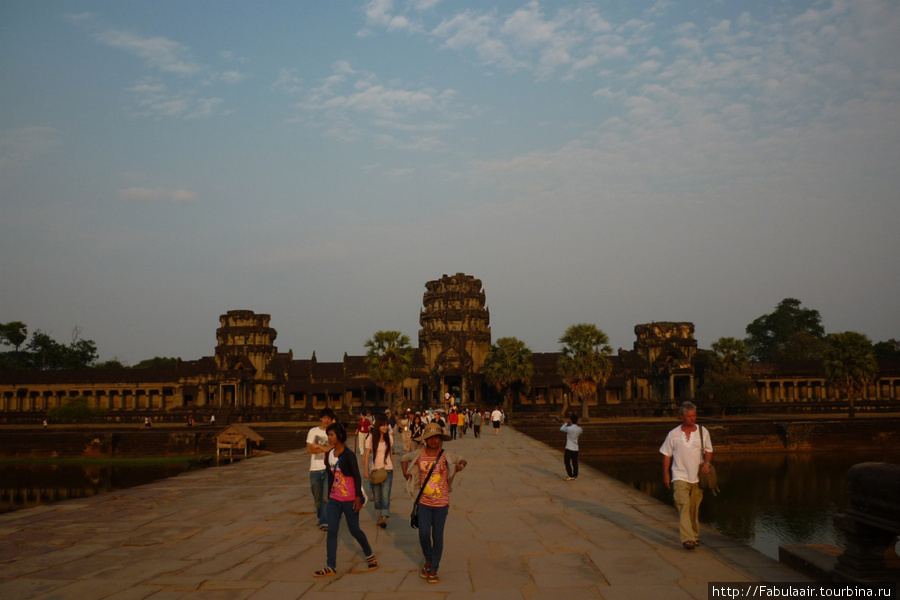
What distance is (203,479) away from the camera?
18.7 meters

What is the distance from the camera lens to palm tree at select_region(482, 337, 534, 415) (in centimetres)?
5309

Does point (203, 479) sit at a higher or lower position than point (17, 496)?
higher

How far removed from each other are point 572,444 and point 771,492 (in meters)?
15.8

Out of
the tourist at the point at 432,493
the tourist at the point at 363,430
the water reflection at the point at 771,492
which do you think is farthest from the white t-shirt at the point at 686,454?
the water reflection at the point at 771,492

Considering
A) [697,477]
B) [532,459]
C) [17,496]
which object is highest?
[697,477]

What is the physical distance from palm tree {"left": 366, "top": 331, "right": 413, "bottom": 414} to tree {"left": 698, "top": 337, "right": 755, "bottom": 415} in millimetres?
23750

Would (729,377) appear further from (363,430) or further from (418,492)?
(418,492)

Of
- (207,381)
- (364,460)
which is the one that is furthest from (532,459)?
(207,381)

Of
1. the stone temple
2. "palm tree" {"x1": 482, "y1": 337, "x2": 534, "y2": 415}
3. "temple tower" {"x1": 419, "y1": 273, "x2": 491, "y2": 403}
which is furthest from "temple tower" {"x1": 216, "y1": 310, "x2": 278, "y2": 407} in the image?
"palm tree" {"x1": 482, "y1": 337, "x2": 534, "y2": 415}

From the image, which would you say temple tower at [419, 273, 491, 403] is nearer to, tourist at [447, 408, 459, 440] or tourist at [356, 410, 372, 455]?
tourist at [447, 408, 459, 440]

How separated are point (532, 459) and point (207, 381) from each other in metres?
49.7

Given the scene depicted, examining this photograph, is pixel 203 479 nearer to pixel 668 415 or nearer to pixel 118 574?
pixel 118 574

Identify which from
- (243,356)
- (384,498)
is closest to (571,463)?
(384,498)

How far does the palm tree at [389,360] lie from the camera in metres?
51.9
